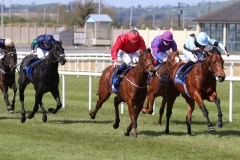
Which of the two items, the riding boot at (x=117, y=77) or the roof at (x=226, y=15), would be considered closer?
the riding boot at (x=117, y=77)

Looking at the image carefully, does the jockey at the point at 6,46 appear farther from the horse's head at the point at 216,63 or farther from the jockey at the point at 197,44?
the horse's head at the point at 216,63

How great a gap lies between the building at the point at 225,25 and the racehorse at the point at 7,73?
135 feet

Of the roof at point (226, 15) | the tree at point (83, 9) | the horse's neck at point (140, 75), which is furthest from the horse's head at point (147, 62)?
the tree at point (83, 9)

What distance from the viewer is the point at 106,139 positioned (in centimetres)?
1220

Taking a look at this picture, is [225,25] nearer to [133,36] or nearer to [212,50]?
[133,36]

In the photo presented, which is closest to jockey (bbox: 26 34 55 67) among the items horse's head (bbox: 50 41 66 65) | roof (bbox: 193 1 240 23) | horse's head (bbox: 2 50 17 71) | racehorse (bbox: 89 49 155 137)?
horse's head (bbox: 50 41 66 65)

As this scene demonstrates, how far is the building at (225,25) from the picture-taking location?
5828 cm

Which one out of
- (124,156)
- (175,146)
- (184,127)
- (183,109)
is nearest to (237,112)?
(183,109)

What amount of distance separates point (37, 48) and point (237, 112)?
4757mm

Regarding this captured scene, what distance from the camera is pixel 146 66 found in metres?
12.1

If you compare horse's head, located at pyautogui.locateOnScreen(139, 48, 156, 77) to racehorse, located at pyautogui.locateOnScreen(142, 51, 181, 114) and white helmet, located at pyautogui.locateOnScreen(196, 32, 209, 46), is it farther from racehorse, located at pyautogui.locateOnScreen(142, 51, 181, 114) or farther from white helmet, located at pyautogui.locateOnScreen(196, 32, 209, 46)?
racehorse, located at pyautogui.locateOnScreen(142, 51, 181, 114)

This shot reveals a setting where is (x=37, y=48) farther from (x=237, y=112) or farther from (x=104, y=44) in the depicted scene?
(x=104, y=44)

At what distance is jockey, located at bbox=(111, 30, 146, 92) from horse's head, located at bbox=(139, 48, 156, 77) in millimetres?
876

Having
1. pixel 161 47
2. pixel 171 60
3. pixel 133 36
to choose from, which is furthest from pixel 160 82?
pixel 133 36
